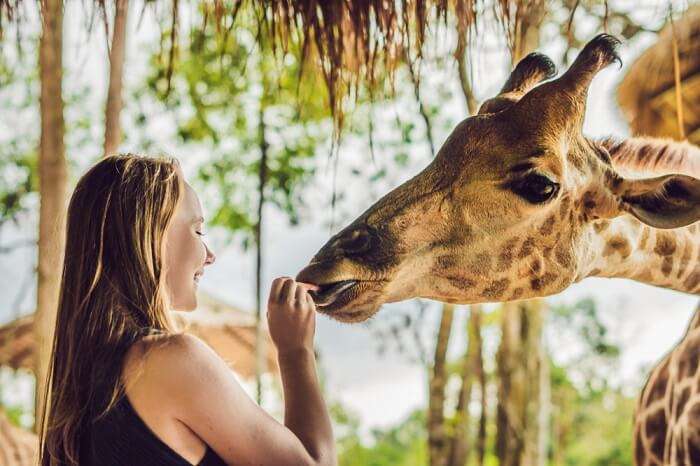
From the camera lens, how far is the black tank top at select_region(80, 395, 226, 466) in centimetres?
144

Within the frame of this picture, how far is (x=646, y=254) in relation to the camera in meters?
2.32

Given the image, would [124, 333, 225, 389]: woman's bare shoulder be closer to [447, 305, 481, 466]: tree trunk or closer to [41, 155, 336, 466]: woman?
[41, 155, 336, 466]: woman

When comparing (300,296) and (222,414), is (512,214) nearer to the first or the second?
(300,296)

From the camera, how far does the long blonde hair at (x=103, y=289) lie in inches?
60.3

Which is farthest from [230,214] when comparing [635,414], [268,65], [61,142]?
[635,414]

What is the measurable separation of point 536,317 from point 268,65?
2.83m

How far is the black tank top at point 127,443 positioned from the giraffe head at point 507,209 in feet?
2.02

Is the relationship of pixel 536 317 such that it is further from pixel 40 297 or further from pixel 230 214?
pixel 40 297

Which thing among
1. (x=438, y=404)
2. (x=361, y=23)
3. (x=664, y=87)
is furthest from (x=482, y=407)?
(x=361, y=23)

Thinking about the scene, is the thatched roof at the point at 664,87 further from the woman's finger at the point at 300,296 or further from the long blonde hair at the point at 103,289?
the long blonde hair at the point at 103,289

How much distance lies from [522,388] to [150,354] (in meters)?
4.91

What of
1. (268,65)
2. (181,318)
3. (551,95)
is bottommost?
(181,318)

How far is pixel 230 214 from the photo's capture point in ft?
23.4

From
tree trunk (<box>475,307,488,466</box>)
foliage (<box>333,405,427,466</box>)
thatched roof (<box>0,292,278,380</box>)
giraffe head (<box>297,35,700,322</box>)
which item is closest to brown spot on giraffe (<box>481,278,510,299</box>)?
giraffe head (<box>297,35,700,322</box>)
